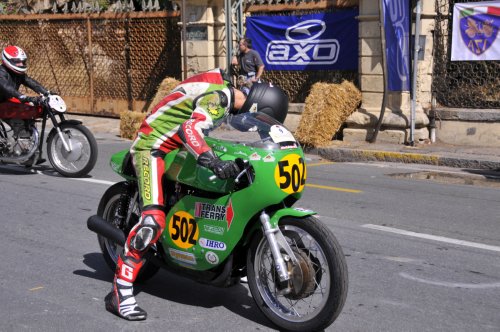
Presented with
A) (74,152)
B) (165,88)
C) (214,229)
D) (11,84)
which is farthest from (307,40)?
(214,229)

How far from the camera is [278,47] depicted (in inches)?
595

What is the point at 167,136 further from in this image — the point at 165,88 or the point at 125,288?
the point at 165,88

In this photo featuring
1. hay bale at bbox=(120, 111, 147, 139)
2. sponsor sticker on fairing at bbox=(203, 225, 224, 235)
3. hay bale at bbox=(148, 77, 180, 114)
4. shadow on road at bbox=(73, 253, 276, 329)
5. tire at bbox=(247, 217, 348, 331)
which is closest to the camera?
tire at bbox=(247, 217, 348, 331)

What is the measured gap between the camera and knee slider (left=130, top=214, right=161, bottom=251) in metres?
4.79

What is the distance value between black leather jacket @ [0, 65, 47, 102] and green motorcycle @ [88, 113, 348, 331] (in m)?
5.55

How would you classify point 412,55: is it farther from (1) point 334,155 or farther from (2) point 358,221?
(2) point 358,221

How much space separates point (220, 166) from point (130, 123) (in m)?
11.2

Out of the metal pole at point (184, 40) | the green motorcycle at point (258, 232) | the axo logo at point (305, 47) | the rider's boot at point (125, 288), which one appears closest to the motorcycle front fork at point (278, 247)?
the green motorcycle at point (258, 232)

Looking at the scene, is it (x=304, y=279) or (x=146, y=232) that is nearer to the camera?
(x=304, y=279)

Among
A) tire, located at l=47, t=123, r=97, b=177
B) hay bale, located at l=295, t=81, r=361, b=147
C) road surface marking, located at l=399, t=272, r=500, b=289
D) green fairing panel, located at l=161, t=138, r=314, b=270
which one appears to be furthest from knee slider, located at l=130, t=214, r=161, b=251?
hay bale, located at l=295, t=81, r=361, b=147

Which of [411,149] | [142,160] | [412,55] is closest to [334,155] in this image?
[411,149]

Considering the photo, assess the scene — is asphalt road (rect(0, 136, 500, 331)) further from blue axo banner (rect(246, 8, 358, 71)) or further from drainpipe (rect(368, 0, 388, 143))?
blue axo banner (rect(246, 8, 358, 71))

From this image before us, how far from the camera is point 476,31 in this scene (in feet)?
41.5

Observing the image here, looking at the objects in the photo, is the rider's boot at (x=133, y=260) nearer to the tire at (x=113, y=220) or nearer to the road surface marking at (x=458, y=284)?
the tire at (x=113, y=220)
